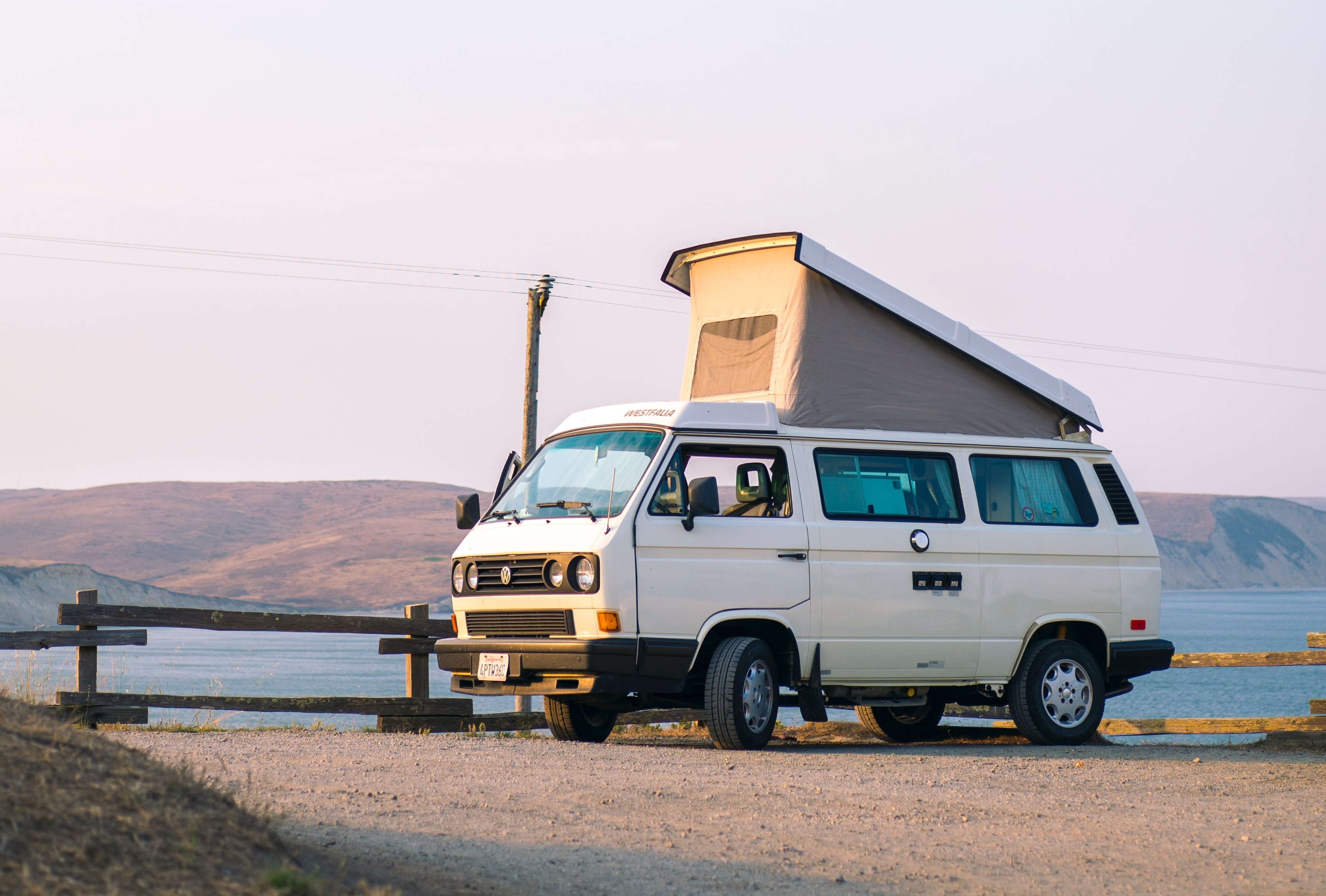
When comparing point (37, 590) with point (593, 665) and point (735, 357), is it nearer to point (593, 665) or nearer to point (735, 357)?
point (735, 357)

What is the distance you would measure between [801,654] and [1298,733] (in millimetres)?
4881

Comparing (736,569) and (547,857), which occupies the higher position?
(736,569)

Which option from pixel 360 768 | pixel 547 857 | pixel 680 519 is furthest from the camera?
pixel 680 519

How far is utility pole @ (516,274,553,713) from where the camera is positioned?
972 inches

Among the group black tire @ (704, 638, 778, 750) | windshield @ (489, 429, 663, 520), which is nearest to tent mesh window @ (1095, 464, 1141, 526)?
black tire @ (704, 638, 778, 750)

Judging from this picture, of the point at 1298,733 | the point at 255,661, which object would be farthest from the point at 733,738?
the point at 255,661

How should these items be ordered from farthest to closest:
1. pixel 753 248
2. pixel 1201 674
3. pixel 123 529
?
pixel 123 529 → pixel 1201 674 → pixel 753 248

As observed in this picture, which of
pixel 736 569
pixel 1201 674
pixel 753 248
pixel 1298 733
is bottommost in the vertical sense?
pixel 1201 674

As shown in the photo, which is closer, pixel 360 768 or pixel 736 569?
pixel 360 768

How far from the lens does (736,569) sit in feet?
32.1

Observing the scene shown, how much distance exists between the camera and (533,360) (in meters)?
24.7

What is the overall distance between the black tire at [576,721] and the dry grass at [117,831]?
590cm

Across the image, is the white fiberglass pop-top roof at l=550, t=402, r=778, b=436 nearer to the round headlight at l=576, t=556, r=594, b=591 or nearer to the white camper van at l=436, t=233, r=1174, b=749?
the white camper van at l=436, t=233, r=1174, b=749

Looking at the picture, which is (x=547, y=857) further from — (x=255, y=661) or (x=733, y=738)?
(x=255, y=661)
